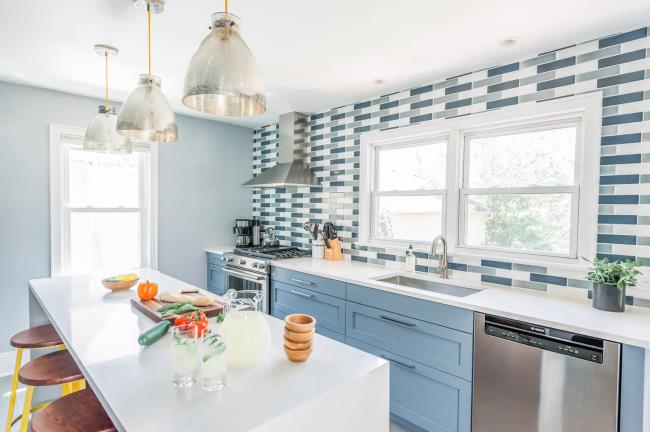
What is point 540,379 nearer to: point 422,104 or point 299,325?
point 299,325

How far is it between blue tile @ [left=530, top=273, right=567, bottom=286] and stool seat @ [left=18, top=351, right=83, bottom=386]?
8.13 feet

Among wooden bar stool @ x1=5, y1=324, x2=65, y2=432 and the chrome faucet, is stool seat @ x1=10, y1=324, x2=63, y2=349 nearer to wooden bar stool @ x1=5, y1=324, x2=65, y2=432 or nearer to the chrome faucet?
wooden bar stool @ x1=5, y1=324, x2=65, y2=432

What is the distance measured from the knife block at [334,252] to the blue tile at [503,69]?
187cm

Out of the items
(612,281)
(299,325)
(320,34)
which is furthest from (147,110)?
(612,281)

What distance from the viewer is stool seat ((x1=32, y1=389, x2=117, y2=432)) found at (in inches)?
46.1

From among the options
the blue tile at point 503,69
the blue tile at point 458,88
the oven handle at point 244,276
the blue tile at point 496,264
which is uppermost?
the blue tile at point 503,69

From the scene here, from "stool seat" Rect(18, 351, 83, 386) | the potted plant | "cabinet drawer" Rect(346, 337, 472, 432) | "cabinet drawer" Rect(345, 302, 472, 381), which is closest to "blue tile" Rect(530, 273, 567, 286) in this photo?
the potted plant

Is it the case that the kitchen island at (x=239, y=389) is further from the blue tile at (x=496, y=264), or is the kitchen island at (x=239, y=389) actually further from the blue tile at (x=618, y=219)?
the blue tile at (x=618, y=219)

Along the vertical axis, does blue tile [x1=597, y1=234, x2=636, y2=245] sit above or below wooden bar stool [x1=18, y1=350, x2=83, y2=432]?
above

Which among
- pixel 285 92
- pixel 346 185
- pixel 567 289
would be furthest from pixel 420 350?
pixel 285 92

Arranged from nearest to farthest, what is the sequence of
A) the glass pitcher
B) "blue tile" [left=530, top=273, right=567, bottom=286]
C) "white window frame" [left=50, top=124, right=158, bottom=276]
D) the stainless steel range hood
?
the glass pitcher → "blue tile" [left=530, top=273, right=567, bottom=286] → "white window frame" [left=50, top=124, right=158, bottom=276] → the stainless steel range hood

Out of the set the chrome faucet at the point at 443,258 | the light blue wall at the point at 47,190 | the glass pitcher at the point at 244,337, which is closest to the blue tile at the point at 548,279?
the chrome faucet at the point at 443,258

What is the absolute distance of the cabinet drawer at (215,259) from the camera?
3.92m

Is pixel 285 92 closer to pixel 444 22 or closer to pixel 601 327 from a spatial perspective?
pixel 444 22
